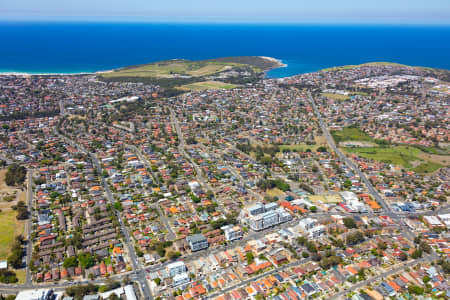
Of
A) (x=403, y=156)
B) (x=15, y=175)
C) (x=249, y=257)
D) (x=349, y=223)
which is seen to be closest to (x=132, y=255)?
(x=249, y=257)

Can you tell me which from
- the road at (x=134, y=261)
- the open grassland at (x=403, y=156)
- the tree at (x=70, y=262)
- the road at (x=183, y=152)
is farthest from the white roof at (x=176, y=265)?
the open grassland at (x=403, y=156)

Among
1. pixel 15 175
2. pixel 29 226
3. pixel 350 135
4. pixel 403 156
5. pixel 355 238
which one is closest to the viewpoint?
pixel 355 238

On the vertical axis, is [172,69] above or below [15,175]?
above

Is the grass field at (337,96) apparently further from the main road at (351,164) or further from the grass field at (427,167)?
the grass field at (427,167)

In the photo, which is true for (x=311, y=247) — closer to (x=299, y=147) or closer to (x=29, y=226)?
(x=299, y=147)

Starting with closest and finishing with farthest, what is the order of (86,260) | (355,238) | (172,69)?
(86,260) < (355,238) < (172,69)

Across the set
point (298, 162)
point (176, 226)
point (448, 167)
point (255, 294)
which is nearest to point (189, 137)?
point (298, 162)
